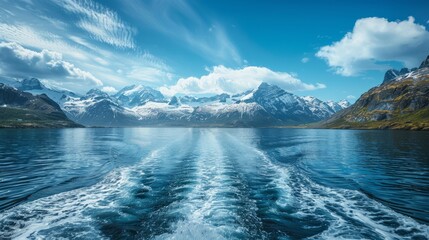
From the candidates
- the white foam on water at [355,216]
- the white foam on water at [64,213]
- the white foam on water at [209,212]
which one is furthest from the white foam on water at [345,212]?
the white foam on water at [64,213]

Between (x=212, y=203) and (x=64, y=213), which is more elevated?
(x=212, y=203)

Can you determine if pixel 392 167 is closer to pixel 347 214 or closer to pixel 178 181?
pixel 347 214

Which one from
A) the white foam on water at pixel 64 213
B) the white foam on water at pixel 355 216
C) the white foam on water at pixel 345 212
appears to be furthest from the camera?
the white foam on water at pixel 345 212

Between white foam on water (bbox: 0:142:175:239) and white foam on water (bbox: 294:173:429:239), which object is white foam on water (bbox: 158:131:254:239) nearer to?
white foam on water (bbox: 0:142:175:239)

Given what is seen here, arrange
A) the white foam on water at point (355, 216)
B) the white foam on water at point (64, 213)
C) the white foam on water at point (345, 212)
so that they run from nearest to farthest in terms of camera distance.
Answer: the white foam on water at point (64, 213) → the white foam on water at point (355, 216) → the white foam on water at point (345, 212)

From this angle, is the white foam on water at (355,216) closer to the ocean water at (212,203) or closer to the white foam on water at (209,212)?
the ocean water at (212,203)

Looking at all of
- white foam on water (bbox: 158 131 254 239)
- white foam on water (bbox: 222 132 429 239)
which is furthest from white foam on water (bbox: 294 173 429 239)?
white foam on water (bbox: 158 131 254 239)

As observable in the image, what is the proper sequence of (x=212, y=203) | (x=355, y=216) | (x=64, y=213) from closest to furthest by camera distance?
(x=355, y=216)
(x=64, y=213)
(x=212, y=203)

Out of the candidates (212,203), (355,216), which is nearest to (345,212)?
(355,216)

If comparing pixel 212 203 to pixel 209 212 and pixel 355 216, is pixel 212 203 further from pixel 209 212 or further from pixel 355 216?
pixel 355 216

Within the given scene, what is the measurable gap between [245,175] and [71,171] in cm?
3241

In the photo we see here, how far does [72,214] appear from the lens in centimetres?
2662

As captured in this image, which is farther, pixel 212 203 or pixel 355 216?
pixel 212 203

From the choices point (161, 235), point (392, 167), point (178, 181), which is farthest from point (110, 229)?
point (392, 167)
